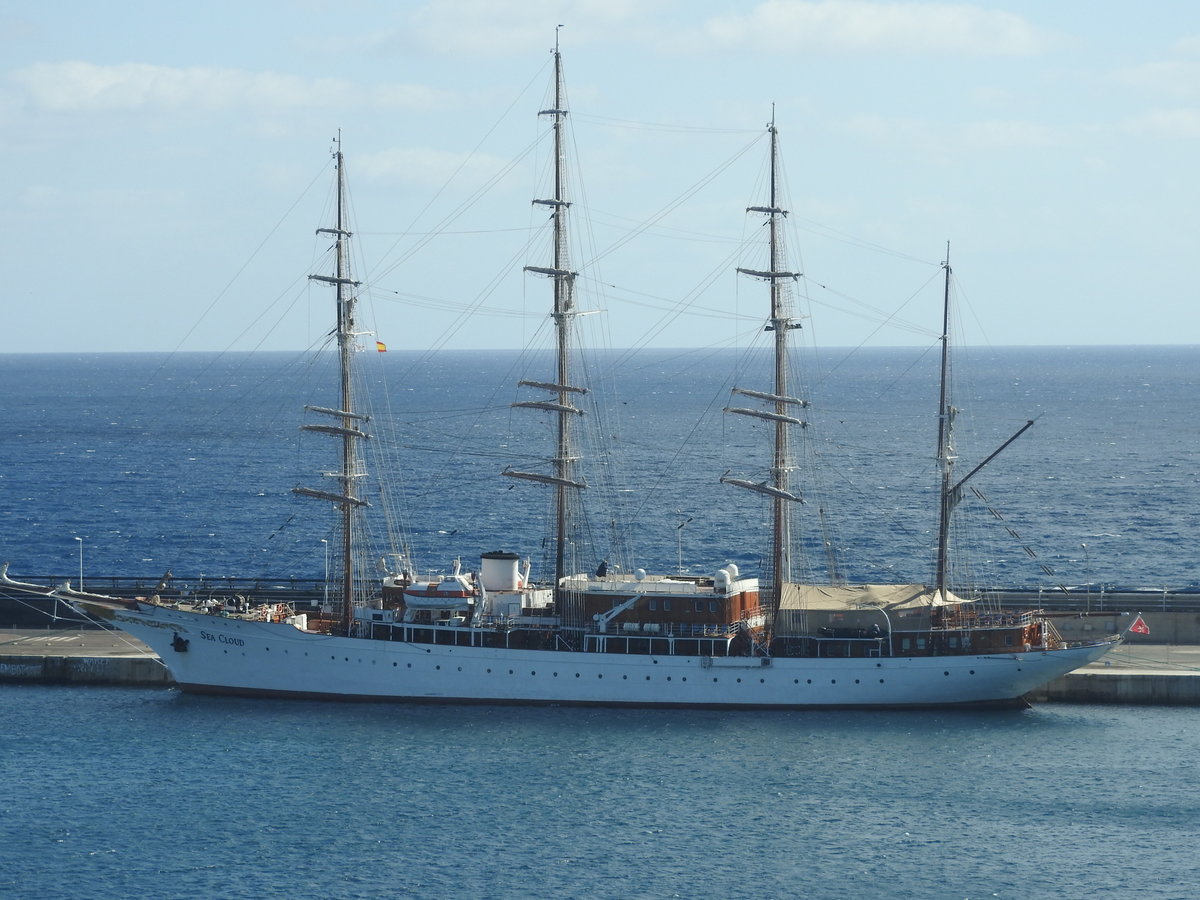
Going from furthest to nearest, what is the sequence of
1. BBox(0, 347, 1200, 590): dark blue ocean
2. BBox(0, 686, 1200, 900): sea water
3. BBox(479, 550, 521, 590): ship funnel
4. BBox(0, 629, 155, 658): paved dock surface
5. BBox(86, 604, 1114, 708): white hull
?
BBox(0, 347, 1200, 590): dark blue ocean < BBox(0, 629, 155, 658): paved dock surface < BBox(479, 550, 521, 590): ship funnel < BBox(86, 604, 1114, 708): white hull < BBox(0, 686, 1200, 900): sea water

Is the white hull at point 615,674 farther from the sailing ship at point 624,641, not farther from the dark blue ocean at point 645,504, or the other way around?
the dark blue ocean at point 645,504

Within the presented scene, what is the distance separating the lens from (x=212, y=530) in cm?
10825

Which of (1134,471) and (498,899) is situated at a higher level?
(1134,471)

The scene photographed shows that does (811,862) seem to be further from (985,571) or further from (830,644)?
(985,571)

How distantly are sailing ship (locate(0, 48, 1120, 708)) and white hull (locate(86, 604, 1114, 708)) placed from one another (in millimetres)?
53

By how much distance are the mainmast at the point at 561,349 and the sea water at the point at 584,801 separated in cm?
904

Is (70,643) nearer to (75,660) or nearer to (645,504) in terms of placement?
(75,660)

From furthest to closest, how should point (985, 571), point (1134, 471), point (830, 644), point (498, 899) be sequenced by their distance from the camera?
1. point (1134, 471)
2. point (985, 571)
3. point (830, 644)
4. point (498, 899)

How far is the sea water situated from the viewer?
43.2 meters

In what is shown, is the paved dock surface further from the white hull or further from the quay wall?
the white hull

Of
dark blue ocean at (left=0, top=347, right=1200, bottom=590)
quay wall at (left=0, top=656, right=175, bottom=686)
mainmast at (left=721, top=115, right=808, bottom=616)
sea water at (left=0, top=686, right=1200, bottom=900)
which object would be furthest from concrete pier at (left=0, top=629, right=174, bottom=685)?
mainmast at (left=721, top=115, right=808, bottom=616)

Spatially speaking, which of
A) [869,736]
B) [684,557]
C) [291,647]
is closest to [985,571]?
[684,557]

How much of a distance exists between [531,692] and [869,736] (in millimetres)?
12777

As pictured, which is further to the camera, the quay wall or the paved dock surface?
the paved dock surface
